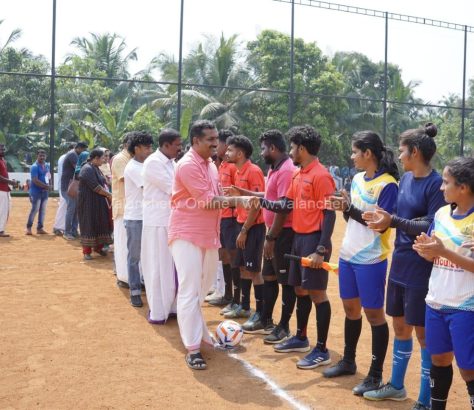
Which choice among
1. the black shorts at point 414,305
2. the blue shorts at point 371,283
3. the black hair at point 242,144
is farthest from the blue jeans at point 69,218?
the black shorts at point 414,305

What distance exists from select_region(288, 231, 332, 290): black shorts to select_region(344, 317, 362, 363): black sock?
0.37 metres

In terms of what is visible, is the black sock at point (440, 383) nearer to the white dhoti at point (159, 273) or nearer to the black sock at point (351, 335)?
the black sock at point (351, 335)

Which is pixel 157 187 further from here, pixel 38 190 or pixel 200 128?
pixel 38 190

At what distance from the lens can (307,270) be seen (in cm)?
490

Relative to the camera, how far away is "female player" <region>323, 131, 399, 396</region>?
14.2 feet

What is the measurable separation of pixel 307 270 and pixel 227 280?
259 cm

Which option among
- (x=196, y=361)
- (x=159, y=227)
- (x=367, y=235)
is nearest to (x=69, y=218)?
(x=159, y=227)

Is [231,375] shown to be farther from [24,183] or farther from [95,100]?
[95,100]

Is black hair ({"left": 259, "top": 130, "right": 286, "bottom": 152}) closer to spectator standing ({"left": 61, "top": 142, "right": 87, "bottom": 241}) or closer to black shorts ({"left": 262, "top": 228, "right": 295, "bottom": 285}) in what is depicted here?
black shorts ({"left": 262, "top": 228, "right": 295, "bottom": 285})

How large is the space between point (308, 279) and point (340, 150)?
87.9 ft

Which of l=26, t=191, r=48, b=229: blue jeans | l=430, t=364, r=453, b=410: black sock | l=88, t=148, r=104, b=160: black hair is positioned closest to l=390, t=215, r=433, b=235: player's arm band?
l=430, t=364, r=453, b=410: black sock

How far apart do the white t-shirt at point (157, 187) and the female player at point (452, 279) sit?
3.32 metres

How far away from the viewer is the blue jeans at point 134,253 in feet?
23.3

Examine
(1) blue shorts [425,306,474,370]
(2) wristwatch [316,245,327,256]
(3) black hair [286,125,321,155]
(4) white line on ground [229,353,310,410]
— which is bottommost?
(4) white line on ground [229,353,310,410]
